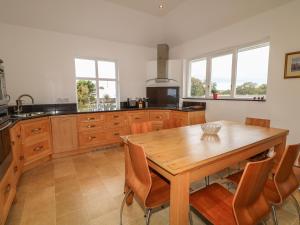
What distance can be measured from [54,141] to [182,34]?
3.60 metres

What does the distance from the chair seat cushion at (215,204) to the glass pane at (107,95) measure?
3.21m

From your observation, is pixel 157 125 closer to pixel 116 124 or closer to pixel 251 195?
pixel 251 195

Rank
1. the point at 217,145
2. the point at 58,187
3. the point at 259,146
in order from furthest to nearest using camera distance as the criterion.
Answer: the point at 58,187 → the point at 259,146 → the point at 217,145

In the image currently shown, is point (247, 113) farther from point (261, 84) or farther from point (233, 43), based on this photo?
point (233, 43)

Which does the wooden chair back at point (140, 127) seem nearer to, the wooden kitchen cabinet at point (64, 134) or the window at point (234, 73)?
the wooden kitchen cabinet at point (64, 134)

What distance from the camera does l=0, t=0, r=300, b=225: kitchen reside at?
1.85 m

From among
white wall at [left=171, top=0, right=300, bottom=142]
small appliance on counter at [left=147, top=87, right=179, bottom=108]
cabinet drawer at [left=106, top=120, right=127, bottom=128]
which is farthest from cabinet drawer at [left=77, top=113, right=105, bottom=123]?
white wall at [left=171, top=0, right=300, bottom=142]

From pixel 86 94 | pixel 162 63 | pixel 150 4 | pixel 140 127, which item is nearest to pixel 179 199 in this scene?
pixel 140 127

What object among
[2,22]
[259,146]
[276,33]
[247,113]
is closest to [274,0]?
[276,33]

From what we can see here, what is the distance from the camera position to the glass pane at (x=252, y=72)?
278 cm

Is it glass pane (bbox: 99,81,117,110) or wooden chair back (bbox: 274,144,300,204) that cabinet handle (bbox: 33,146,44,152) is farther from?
wooden chair back (bbox: 274,144,300,204)

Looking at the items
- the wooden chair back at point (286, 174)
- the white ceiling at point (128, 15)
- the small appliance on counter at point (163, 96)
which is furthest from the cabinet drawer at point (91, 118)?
the wooden chair back at point (286, 174)

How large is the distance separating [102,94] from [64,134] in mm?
1407

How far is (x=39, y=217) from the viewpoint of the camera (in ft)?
5.24
